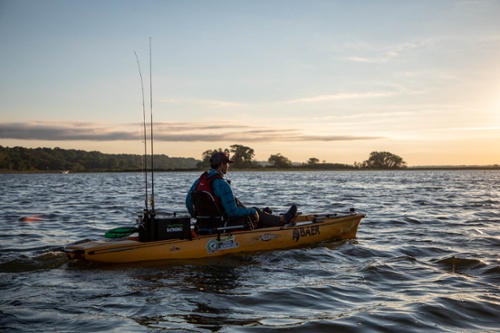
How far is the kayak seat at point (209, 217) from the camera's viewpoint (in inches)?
406

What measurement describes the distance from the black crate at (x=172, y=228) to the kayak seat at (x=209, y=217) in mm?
487

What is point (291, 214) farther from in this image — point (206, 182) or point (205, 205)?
point (206, 182)

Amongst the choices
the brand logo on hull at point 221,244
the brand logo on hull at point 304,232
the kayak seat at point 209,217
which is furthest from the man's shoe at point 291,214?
the brand logo on hull at point 221,244

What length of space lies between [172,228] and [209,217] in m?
0.88

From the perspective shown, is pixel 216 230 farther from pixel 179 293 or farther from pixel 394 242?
pixel 394 242

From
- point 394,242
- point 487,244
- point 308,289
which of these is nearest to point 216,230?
point 308,289

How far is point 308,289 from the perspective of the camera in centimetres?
802

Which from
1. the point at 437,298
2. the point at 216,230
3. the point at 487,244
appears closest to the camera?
the point at 437,298

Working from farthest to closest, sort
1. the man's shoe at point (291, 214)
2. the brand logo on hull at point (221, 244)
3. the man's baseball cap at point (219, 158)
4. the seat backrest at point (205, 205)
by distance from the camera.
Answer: the man's shoe at point (291, 214) < the brand logo on hull at point (221, 244) < the seat backrest at point (205, 205) < the man's baseball cap at point (219, 158)

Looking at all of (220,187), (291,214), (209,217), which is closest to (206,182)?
(220,187)

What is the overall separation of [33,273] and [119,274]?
5.31 feet

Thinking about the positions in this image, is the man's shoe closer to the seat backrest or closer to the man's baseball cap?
the seat backrest

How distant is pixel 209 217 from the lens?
1055 centimetres

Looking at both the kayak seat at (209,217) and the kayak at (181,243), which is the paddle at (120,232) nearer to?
the kayak at (181,243)
